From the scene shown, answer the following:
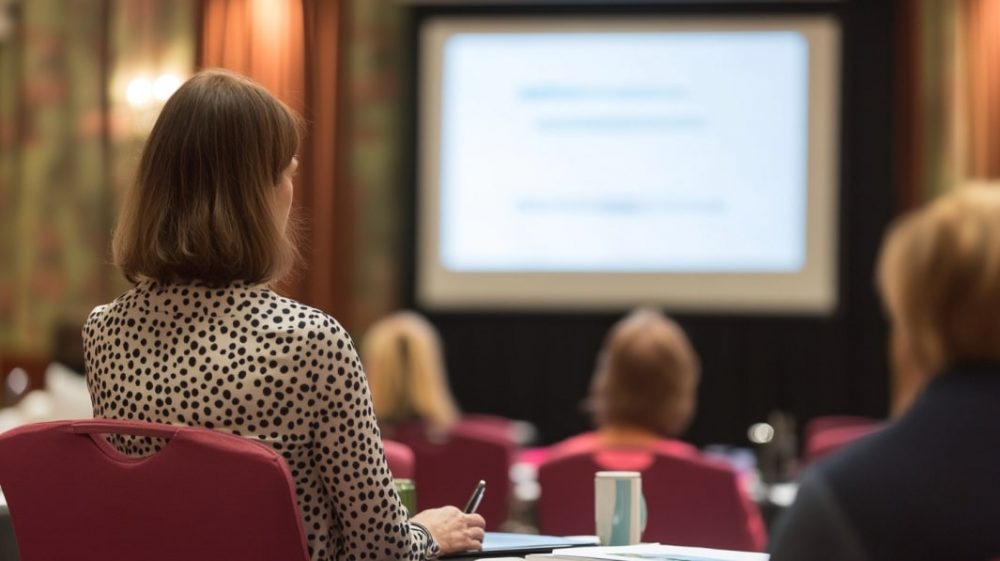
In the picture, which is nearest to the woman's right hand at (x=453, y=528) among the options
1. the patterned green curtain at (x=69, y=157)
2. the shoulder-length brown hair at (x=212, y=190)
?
the shoulder-length brown hair at (x=212, y=190)

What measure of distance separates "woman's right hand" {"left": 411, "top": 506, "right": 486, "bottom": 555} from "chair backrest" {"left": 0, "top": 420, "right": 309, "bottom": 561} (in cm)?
29

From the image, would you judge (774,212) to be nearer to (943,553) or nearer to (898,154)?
(898,154)

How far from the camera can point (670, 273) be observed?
781 cm

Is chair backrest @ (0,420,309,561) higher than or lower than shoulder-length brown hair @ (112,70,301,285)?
lower

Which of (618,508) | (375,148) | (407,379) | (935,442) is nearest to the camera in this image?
(935,442)

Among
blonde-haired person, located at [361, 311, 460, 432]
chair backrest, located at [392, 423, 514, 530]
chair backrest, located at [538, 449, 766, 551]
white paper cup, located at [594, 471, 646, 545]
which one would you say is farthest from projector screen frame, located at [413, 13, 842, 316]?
white paper cup, located at [594, 471, 646, 545]

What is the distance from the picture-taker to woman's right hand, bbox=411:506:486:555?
1831mm

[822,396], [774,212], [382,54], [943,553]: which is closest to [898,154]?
[774,212]

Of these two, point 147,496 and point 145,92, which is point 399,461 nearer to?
point 147,496

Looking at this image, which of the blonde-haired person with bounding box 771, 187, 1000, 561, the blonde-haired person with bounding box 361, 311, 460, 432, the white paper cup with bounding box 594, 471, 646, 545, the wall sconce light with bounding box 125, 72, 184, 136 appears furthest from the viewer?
the wall sconce light with bounding box 125, 72, 184, 136

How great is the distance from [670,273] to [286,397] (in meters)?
6.24

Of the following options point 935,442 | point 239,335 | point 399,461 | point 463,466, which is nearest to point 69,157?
point 463,466

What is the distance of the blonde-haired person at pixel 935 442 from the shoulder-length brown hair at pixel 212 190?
0.82 meters

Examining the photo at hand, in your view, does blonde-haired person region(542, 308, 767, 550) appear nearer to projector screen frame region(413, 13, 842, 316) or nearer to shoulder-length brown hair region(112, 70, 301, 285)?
shoulder-length brown hair region(112, 70, 301, 285)
